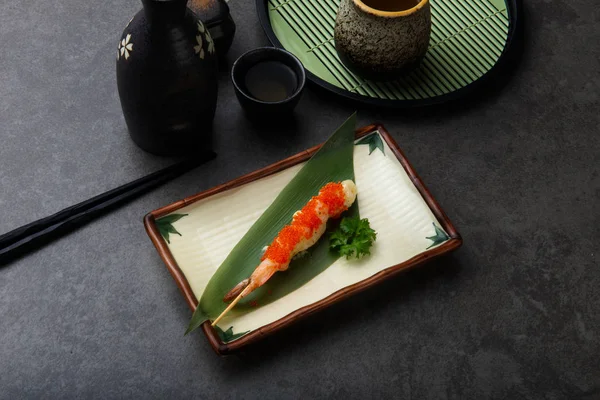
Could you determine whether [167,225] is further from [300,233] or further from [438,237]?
[438,237]

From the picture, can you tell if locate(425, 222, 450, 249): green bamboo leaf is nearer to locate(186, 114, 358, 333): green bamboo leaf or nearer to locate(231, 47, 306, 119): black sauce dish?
locate(186, 114, 358, 333): green bamboo leaf

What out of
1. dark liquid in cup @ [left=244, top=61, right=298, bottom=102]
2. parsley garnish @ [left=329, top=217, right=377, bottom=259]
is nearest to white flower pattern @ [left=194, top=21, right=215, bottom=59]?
dark liquid in cup @ [left=244, top=61, right=298, bottom=102]

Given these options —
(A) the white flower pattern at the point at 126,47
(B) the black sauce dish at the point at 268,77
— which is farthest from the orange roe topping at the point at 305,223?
(A) the white flower pattern at the point at 126,47

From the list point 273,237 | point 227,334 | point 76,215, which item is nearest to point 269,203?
point 273,237

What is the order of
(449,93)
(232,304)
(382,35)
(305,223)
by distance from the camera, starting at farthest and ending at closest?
(449,93) < (382,35) < (305,223) < (232,304)

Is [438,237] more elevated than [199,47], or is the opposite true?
A: [199,47]

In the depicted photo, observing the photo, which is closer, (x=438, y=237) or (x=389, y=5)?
(x=438, y=237)
